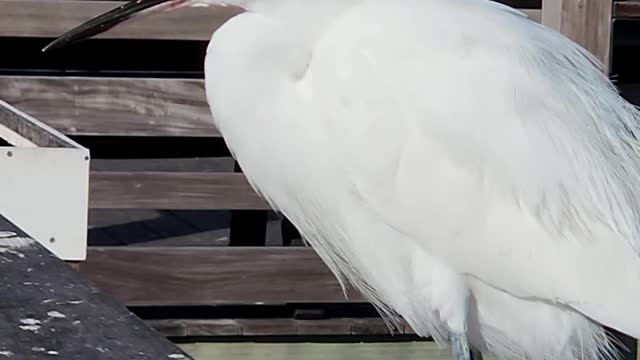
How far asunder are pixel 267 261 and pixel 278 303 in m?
0.11

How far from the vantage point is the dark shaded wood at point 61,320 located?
3.36 feet

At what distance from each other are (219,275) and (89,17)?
654 mm

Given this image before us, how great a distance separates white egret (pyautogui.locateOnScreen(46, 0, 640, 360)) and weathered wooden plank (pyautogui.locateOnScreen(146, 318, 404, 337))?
1.11 meters

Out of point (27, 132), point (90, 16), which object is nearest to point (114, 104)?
point (90, 16)

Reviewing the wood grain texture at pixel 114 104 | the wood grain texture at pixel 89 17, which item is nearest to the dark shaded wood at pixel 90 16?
the wood grain texture at pixel 89 17

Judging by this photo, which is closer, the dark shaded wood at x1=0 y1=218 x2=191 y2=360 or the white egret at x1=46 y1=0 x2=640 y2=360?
the dark shaded wood at x1=0 y1=218 x2=191 y2=360

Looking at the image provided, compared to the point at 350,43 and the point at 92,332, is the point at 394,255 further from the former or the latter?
the point at 92,332

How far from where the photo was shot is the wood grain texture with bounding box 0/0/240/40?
2.89 m

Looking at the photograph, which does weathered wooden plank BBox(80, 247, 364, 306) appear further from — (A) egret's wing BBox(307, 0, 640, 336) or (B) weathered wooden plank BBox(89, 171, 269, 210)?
(A) egret's wing BBox(307, 0, 640, 336)

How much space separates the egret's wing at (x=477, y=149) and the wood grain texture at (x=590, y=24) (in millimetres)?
697

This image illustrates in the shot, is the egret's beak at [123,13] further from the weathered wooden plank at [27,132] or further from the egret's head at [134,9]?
the weathered wooden plank at [27,132]

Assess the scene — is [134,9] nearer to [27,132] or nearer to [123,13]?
[123,13]

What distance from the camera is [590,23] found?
2.69m

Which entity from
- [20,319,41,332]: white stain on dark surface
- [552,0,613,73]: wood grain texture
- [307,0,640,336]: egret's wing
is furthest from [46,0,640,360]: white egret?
[20,319,41,332]: white stain on dark surface
